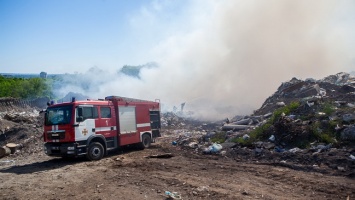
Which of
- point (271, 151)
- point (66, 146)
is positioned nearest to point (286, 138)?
point (271, 151)

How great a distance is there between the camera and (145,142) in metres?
14.5

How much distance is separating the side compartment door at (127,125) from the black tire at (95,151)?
3.89 ft

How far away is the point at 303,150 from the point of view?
9.39m

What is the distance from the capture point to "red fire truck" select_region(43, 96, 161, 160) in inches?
422

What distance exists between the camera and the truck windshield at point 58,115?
1081 cm

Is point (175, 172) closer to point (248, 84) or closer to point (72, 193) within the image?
point (72, 193)

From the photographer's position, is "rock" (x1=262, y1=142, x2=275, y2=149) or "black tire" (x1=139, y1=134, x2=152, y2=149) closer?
"rock" (x1=262, y1=142, x2=275, y2=149)

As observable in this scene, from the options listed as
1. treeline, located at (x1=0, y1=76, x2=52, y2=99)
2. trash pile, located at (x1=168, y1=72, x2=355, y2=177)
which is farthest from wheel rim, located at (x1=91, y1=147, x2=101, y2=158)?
treeline, located at (x1=0, y1=76, x2=52, y2=99)

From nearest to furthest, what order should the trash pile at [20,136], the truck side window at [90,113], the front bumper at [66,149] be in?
1. the front bumper at [66,149]
2. the truck side window at [90,113]
3. the trash pile at [20,136]

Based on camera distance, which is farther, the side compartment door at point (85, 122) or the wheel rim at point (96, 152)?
the wheel rim at point (96, 152)

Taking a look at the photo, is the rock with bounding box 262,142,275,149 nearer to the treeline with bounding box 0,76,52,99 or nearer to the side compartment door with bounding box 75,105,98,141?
the side compartment door with bounding box 75,105,98,141

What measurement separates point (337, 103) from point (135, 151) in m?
9.09

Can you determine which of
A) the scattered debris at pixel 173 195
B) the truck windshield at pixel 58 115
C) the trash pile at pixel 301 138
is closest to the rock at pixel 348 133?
the trash pile at pixel 301 138

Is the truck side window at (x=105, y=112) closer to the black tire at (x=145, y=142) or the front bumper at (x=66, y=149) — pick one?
the front bumper at (x=66, y=149)
